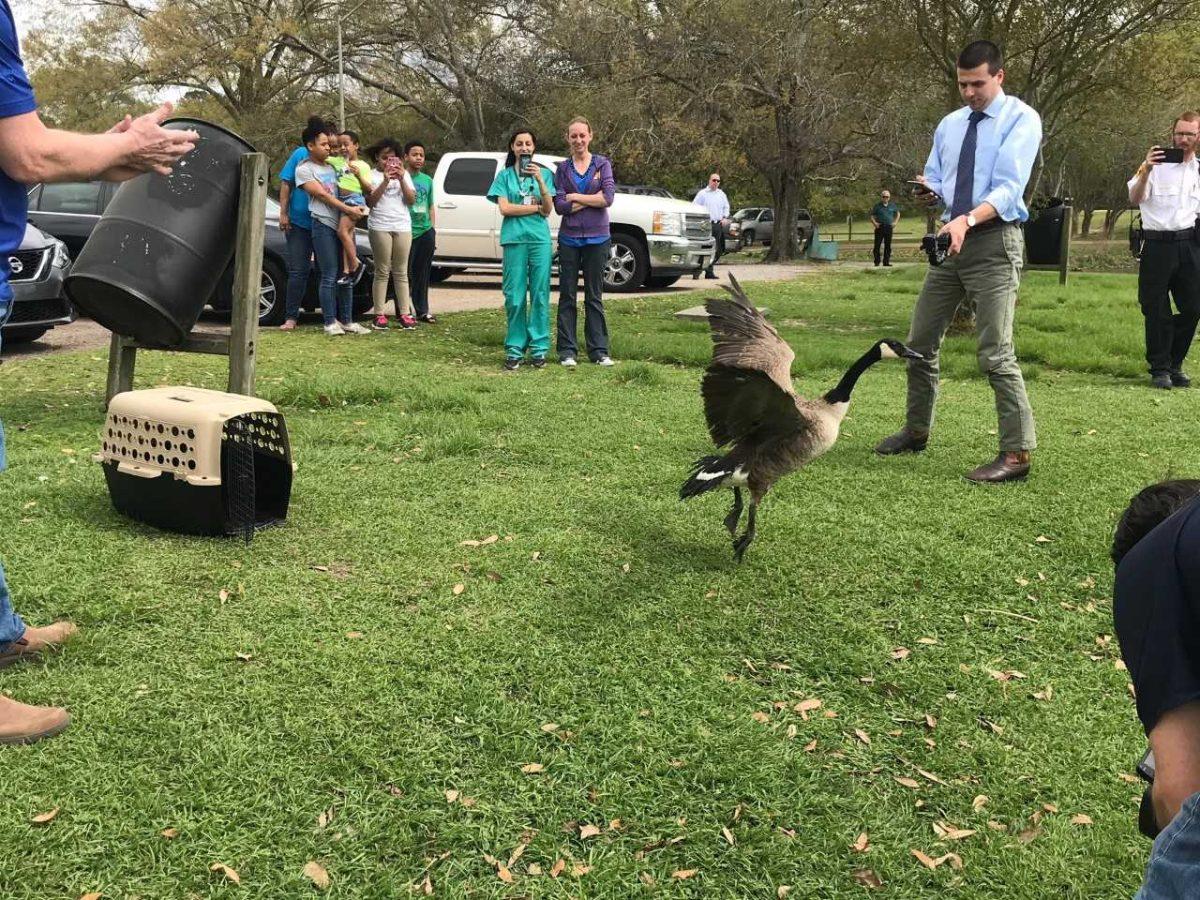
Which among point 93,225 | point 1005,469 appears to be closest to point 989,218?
point 1005,469

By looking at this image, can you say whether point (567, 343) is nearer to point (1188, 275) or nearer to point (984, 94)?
point (984, 94)

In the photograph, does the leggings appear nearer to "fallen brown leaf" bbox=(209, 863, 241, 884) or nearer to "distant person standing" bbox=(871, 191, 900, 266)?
"fallen brown leaf" bbox=(209, 863, 241, 884)

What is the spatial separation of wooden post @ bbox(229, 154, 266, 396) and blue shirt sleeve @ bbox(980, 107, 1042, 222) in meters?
3.86

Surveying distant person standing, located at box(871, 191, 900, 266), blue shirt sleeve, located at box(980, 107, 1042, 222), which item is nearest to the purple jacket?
blue shirt sleeve, located at box(980, 107, 1042, 222)

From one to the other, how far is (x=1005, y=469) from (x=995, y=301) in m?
0.94

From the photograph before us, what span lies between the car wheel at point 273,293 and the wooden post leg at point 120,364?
5661 millimetres

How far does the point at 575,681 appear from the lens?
3230mm

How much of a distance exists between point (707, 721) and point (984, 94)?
4012 millimetres

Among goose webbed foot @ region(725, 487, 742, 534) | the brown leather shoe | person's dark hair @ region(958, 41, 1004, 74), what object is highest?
person's dark hair @ region(958, 41, 1004, 74)

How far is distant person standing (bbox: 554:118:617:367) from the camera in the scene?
335 inches

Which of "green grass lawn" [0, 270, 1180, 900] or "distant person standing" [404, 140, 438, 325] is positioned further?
"distant person standing" [404, 140, 438, 325]

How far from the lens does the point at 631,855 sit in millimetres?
2441

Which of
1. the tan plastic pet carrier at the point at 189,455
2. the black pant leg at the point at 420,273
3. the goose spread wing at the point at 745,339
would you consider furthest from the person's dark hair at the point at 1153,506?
the black pant leg at the point at 420,273

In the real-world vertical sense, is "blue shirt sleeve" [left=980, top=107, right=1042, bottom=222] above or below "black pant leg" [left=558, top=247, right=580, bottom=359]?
above
